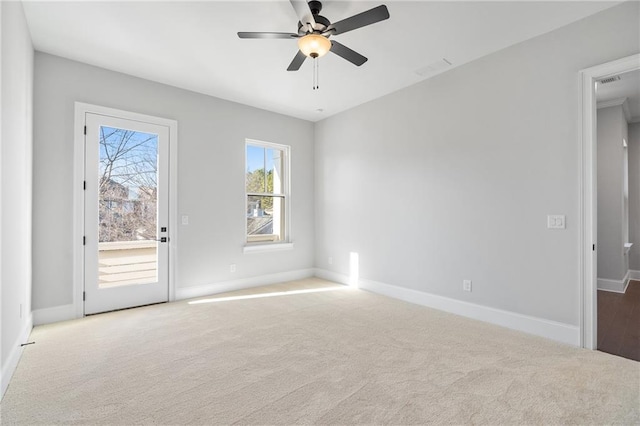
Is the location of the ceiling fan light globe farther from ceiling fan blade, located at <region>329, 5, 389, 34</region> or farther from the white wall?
the white wall

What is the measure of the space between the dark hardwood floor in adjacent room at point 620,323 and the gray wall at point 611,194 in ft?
1.48

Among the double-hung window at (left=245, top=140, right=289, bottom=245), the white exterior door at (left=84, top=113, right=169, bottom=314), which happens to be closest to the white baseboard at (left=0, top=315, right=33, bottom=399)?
the white exterior door at (left=84, top=113, right=169, bottom=314)

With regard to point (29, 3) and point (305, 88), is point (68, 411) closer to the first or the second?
point (29, 3)

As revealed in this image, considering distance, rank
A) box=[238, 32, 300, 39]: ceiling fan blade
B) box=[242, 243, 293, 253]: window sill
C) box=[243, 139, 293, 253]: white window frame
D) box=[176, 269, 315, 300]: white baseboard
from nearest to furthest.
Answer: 1. box=[238, 32, 300, 39]: ceiling fan blade
2. box=[176, 269, 315, 300]: white baseboard
3. box=[242, 243, 293, 253]: window sill
4. box=[243, 139, 293, 253]: white window frame

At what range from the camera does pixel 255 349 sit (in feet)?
8.98

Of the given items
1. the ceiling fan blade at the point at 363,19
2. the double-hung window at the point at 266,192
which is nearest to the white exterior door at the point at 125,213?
the double-hung window at the point at 266,192

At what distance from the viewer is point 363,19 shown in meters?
2.35

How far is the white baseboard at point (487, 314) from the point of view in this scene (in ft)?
9.40

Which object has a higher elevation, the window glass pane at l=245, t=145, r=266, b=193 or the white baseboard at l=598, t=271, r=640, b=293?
the window glass pane at l=245, t=145, r=266, b=193

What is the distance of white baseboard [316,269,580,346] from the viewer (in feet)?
9.40

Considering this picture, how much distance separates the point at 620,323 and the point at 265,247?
4601 millimetres

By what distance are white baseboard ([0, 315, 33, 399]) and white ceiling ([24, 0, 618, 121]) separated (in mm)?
2813

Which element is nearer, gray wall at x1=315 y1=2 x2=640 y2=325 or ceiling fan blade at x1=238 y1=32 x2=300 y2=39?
ceiling fan blade at x1=238 y1=32 x2=300 y2=39

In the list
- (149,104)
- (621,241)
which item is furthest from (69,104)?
Result: (621,241)
